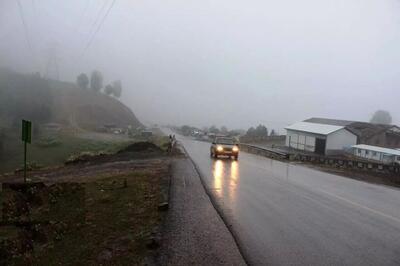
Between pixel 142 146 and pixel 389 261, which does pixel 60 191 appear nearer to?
pixel 389 261

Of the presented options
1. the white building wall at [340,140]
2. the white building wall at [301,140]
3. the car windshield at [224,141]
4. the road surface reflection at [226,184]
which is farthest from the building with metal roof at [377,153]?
the road surface reflection at [226,184]

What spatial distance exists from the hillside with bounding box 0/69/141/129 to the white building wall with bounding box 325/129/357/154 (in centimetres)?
6350

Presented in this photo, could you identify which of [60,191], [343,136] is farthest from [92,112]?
[60,191]

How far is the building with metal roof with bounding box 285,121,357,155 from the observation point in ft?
192

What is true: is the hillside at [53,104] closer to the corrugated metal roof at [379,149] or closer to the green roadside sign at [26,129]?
the corrugated metal roof at [379,149]

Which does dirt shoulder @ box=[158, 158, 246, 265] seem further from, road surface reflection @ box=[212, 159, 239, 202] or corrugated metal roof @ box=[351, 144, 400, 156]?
corrugated metal roof @ box=[351, 144, 400, 156]

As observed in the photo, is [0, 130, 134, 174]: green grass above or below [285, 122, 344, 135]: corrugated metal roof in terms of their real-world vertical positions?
below

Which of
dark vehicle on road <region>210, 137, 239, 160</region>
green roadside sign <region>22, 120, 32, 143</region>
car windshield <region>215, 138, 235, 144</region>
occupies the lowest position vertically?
dark vehicle on road <region>210, 137, 239, 160</region>

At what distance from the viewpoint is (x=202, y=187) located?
1522cm

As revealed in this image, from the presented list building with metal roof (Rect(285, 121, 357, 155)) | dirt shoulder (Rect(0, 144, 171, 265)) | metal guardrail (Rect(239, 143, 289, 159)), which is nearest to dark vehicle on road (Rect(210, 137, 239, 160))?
metal guardrail (Rect(239, 143, 289, 159))

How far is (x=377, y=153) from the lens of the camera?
5362 centimetres

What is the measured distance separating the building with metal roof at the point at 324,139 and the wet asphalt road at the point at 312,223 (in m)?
43.9

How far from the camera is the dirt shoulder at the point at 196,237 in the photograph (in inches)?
266

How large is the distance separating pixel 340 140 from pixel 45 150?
142ft
